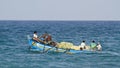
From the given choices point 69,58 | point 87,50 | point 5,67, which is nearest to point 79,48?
point 87,50

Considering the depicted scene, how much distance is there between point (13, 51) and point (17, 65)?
435 inches

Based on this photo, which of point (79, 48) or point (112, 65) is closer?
point (112, 65)

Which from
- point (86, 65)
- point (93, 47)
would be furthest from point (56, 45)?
point (86, 65)

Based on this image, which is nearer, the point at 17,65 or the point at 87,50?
the point at 17,65

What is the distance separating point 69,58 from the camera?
122 feet

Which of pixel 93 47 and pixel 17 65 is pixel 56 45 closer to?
pixel 93 47

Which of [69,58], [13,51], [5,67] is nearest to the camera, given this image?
[5,67]

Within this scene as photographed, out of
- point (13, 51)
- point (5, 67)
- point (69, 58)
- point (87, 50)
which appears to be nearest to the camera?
point (5, 67)

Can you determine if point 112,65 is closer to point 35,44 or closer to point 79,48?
point 79,48

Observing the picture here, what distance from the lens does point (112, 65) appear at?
3325cm

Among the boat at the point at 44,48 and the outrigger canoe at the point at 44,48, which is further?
the outrigger canoe at the point at 44,48

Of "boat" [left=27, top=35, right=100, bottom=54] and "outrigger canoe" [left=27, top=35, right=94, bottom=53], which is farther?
"outrigger canoe" [left=27, top=35, right=94, bottom=53]

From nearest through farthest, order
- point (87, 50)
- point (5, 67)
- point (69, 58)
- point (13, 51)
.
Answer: point (5, 67)
point (69, 58)
point (87, 50)
point (13, 51)

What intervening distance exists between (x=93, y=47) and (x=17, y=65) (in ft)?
35.8
